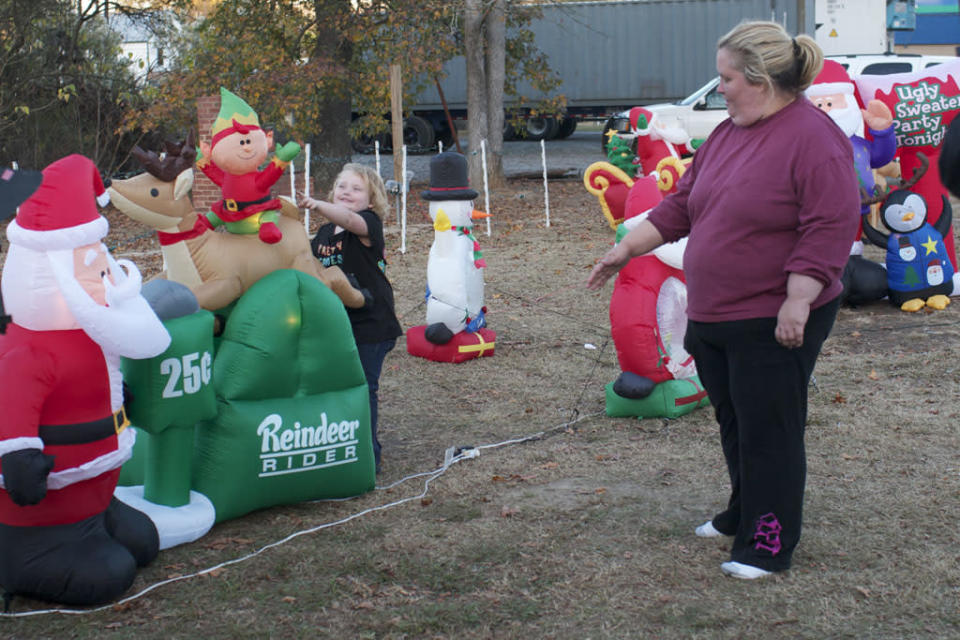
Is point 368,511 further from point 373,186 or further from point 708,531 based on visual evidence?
point 373,186

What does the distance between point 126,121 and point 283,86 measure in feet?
14.3

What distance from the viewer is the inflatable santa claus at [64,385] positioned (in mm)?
3211

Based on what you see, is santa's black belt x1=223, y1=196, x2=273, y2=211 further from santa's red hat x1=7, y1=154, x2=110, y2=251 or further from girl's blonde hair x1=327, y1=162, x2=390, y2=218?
santa's red hat x1=7, y1=154, x2=110, y2=251

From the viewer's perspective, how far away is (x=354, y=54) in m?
16.7

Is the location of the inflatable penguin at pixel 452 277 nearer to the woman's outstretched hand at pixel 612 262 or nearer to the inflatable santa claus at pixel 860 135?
the inflatable santa claus at pixel 860 135

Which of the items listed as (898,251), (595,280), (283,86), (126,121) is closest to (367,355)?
(595,280)

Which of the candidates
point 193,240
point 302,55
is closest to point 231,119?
point 193,240

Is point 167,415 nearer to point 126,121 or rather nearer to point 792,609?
point 792,609

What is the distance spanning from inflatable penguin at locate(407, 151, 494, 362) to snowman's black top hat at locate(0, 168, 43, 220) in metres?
4.03

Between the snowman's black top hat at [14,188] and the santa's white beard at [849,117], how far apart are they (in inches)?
254

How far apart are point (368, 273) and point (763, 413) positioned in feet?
7.31

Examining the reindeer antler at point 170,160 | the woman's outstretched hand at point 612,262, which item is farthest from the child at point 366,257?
the woman's outstretched hand at point 612,262

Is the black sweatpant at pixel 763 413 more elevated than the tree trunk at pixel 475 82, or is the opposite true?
the tree trunk at pixel 475 82

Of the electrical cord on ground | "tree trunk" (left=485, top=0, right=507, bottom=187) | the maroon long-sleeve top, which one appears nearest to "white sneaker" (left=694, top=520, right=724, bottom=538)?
the maroon long-sleeve top
